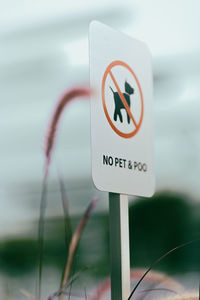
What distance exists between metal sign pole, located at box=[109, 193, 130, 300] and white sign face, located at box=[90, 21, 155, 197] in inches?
0.7

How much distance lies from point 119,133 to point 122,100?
0.04 meters

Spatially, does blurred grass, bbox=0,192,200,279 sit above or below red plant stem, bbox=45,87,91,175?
below

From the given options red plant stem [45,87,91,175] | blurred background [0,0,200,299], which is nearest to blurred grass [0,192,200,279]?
blurred background [0,0,200,299]

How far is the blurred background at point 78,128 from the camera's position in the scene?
5.79 feet

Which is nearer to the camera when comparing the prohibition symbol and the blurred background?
the prohibition symbol

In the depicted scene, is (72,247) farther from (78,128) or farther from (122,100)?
(78,128)

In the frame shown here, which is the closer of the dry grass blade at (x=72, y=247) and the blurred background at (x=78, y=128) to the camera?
the dry grass blade at (x=72, y=247)

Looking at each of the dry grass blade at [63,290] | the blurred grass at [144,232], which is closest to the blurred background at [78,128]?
the blurred grass at [144,232]

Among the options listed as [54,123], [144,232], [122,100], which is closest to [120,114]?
[122,100]

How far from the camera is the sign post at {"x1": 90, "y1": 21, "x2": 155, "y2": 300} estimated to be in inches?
22.4

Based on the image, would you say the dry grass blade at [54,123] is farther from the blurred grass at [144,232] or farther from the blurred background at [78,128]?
the blurred grass at [144,232]

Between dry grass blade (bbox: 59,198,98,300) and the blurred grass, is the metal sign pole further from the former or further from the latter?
the blurred grass

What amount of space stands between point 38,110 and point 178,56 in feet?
2.38

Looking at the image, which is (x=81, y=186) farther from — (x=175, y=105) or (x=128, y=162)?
(x=128, y=162)
